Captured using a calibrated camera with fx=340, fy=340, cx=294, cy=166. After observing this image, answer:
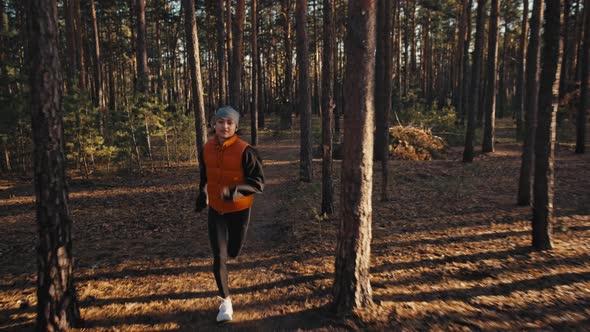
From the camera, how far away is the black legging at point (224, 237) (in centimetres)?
387

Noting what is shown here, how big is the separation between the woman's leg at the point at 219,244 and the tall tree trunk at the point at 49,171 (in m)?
1.53

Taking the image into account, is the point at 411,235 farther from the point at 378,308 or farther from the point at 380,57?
the point at 380,57

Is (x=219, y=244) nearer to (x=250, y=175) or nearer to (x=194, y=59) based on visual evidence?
(x=250, y=175)

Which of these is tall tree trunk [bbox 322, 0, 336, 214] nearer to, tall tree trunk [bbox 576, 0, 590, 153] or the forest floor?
the forest floor

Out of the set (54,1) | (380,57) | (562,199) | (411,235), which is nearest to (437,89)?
(380,57)

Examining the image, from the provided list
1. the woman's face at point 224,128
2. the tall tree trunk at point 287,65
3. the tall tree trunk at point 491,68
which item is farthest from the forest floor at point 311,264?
the tall tree trunk at point 287,65

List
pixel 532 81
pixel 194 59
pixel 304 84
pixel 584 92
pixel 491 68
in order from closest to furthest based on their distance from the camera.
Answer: pixel 532 81, pixel 194 59, pixel 304 84, pixel 491 68, pixel 584 92

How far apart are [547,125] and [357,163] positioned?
3.81m

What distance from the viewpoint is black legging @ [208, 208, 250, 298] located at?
3873 millimetres

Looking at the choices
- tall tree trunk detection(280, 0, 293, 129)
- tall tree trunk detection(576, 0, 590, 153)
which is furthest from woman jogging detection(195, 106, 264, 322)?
tall tree trunk detection(280, 0, 293, 129)

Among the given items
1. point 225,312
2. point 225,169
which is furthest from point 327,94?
point 225,312

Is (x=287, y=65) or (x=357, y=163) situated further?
(x=287, y=65)

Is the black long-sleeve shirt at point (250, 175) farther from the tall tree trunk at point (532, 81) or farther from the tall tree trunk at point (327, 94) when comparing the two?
the tall tree trunk at point (532, 81)

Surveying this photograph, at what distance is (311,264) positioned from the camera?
5516mm
